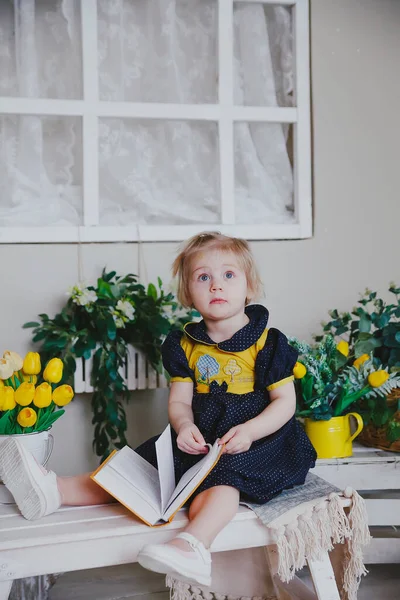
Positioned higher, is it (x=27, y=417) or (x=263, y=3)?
(x=263, y=3)

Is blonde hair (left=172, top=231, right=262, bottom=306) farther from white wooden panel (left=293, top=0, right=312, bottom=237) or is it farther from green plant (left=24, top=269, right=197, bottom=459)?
white wooden panel (left=293, top=0, right=312, bottom=237)

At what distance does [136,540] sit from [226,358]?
51cm

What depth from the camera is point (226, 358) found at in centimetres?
169

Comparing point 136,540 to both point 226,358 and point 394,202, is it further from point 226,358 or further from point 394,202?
point 394,202

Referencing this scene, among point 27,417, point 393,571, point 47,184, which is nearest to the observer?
point 27,417

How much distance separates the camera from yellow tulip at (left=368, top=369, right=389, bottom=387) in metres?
1.87

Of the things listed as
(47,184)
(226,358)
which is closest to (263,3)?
(47,184)

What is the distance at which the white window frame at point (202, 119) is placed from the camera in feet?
7.34

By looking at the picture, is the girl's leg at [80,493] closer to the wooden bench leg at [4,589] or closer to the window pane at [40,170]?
the wooden bench leg at [4,589]

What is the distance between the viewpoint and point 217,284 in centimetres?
165

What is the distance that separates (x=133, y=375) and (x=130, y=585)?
63 cm

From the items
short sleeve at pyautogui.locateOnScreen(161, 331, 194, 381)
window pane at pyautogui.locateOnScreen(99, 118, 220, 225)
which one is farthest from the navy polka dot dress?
window pane at pyautogui.locateOnScreen(99, 118, 220, 225)

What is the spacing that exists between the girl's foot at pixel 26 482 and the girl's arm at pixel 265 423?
39cm

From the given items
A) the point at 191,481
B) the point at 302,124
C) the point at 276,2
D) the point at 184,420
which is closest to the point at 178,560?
the point at 191,481
